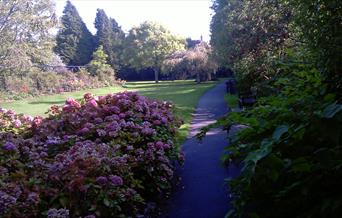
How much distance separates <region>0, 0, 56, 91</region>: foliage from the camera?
26.1 metres

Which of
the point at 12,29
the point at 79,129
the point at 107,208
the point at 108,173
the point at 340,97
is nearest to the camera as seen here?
the point at 340,97

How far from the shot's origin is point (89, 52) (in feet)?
206

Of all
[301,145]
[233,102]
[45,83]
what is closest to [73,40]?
[45,83]

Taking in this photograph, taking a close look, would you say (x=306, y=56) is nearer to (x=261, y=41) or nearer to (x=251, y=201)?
(x=251, y=201)

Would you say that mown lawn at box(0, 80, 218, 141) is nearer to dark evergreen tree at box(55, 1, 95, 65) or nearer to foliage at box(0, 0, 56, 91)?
foliage at box(0, 0, 56, 91)

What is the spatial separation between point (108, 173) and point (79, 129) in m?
2.26

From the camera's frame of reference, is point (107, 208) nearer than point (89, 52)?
Yes

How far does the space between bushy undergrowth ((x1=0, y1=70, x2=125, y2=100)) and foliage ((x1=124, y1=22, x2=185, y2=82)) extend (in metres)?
16.3

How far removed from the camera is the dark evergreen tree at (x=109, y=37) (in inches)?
2419

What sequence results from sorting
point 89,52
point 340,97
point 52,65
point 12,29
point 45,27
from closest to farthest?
point 340,97 → point 12,29 → point 45,27 → point 52,65 → point 89,52

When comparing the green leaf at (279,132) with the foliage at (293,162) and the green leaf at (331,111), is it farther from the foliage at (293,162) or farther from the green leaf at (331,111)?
the green leaf at (331,111)

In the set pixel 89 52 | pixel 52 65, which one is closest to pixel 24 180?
pixel 52 65

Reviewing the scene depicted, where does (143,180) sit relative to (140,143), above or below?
below

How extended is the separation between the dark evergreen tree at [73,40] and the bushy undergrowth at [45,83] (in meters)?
22.1
